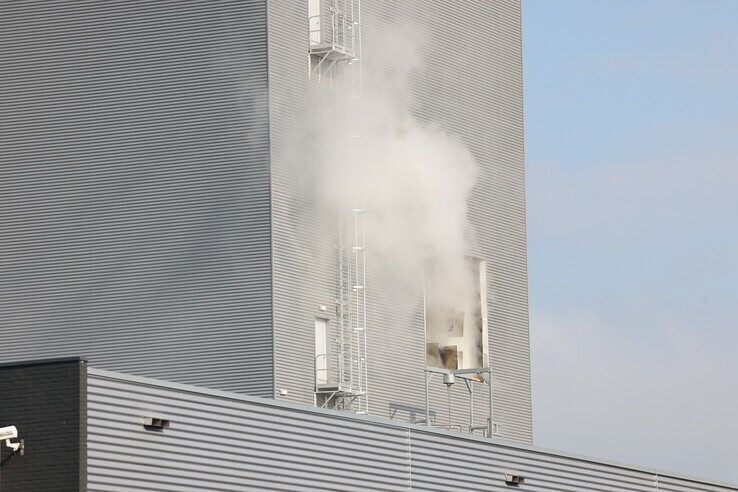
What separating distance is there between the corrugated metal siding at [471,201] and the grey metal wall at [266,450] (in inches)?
335

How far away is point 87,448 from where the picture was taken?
24453 millimetres

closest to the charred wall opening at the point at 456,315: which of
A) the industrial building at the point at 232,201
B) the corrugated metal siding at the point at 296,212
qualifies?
the industrial building at the point at 232,201

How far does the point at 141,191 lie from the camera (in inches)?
1672

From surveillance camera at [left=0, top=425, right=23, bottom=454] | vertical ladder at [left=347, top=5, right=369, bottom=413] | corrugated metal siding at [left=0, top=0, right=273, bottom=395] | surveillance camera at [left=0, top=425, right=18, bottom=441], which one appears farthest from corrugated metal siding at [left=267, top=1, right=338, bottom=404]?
surveillance camera at [left=0, top=425, right=18, bottom=441]

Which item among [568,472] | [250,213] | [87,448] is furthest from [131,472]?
[250,213]

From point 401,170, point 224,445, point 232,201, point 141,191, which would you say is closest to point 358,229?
point 401,170

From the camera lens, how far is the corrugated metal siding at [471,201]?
4231 cm

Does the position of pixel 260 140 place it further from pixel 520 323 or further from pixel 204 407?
pixel 204 407

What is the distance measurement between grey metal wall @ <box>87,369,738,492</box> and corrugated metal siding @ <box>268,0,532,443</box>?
27.9 ft

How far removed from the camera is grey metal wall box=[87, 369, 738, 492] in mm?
25312

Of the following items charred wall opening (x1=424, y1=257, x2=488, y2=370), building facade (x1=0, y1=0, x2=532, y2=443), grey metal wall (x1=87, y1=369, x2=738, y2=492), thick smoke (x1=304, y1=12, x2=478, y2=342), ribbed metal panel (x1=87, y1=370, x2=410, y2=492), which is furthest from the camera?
charred wall opening (x1=424, y1=257, x2=488, y2=370)

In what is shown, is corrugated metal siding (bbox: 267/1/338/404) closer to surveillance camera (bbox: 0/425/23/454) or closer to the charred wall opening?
the charred wall opening

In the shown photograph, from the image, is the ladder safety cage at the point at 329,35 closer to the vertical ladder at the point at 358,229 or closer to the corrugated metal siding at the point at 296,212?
the vertical ladder at the point at 358,229

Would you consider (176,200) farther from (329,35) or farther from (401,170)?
(401,170)
